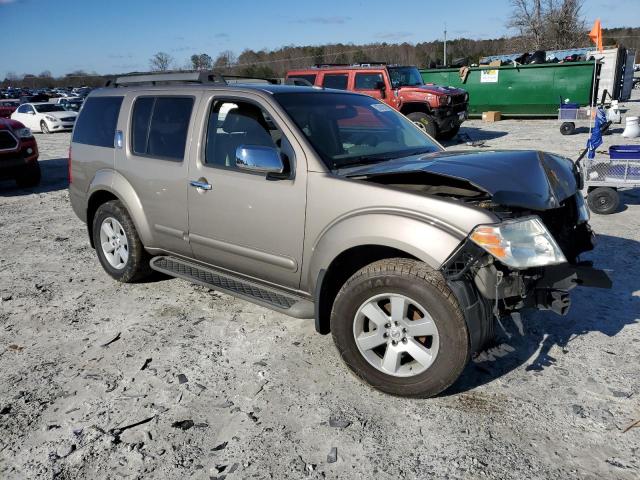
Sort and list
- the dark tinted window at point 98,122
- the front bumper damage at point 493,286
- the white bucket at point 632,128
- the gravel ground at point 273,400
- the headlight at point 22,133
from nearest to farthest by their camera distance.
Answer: the gravel ground at point 273,400, the front bumper damage at point 493,286, the dark tinted window at point 98,122, the white bucket at point 632,128, the headlight at point 22,133

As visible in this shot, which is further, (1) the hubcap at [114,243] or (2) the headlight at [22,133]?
(2) the headlight at [22,133]

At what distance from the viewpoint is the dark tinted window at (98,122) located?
4801 mm

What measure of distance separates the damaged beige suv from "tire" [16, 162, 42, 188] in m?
6.72

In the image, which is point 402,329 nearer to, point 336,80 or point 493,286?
point 493,286

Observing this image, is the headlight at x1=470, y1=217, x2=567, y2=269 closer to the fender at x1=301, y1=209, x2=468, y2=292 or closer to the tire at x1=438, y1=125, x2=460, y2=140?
the fender at x1=301, y1=209, x2=468, y2=292

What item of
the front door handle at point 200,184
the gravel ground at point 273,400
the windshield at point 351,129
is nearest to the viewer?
the gravel ground at point 273,400

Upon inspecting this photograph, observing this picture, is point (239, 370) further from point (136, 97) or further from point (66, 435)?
point (136, 97)

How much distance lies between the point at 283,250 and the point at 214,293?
148 cm

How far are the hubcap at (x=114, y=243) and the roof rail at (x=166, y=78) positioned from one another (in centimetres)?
132

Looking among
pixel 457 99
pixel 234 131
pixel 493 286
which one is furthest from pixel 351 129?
pixel 457 99

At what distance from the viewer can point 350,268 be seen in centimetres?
337

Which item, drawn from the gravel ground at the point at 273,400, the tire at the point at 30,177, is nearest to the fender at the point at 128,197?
the gravel ground at the point at 273,400

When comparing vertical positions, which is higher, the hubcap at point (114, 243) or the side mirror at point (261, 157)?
the side mirror at point (261, 157)

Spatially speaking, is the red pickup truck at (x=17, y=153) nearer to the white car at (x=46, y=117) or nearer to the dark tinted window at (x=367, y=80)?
the dark tinted window at (x=367, y=80)
